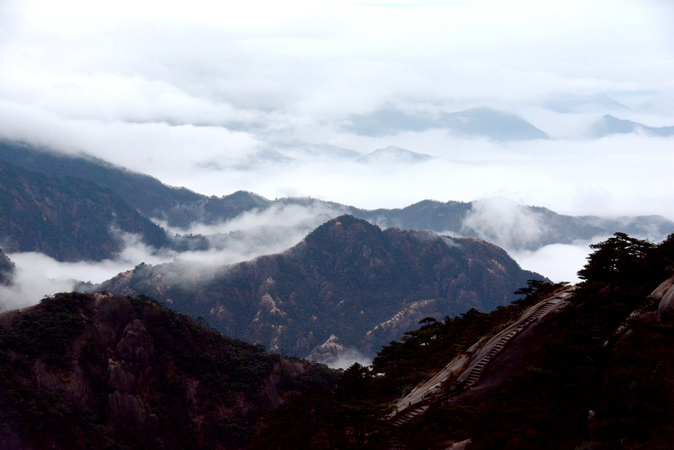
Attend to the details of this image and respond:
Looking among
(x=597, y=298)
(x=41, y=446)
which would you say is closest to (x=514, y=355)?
(x=597, y=298)

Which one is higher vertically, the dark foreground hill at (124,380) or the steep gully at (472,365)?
the steep gully at (472,365)

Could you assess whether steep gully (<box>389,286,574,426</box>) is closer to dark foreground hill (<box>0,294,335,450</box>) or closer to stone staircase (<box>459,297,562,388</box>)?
stone staircase (<box>459,297,562,388</box>)

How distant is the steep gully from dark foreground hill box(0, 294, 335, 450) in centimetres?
5781

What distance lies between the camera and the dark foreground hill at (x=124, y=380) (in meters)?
118

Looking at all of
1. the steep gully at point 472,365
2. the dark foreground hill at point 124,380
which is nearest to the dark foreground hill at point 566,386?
the steep gully at point 472,365

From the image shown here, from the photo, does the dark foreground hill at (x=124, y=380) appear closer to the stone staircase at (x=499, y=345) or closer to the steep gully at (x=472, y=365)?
the steep gully at (x=472, y=365)

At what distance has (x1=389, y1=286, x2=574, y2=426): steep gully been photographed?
61.5m

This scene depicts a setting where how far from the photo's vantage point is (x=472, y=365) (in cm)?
6550

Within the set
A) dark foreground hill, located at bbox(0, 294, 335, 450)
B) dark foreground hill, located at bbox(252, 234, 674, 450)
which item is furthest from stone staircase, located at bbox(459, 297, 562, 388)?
dark foreground hill, located at bbox(0, 294, 335, 450)

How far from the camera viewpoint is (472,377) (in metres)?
Result: 62.0

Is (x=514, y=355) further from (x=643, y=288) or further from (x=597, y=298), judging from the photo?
(x=643, y=288)

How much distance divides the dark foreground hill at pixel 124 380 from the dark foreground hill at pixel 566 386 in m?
64.0

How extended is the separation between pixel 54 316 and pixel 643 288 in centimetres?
13063

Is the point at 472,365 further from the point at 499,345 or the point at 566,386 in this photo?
the point at 566,386
